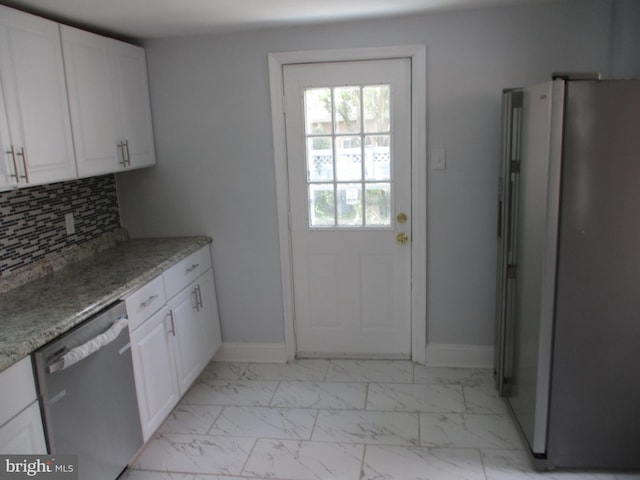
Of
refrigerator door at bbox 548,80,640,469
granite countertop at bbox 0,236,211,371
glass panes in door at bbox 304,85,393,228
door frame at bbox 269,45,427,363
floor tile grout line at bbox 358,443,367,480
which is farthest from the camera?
glass panes in door at bbox 304,85,393,228

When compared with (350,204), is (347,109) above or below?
above

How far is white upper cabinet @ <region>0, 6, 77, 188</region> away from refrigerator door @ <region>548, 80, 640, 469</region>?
2.17 meters

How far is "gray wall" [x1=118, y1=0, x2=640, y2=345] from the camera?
9.52ft

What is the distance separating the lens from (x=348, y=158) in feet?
10.5

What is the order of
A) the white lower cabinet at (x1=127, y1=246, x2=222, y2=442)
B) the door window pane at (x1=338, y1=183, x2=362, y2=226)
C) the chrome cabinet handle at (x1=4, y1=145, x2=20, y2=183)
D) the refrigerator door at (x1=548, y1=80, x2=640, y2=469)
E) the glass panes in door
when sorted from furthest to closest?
the door window pane at (x1=338, y1=183, x2=362, y2=226) < the glass panes in door < the white lower cabinet at (x1=127, y1=246, x2=222, y2=442) < the chrome cabinet handle at (x1=4, y1=145, x2=20, y2=183) < the refrigerator door at (x1=548, y1=80, x2=640, y2=469)

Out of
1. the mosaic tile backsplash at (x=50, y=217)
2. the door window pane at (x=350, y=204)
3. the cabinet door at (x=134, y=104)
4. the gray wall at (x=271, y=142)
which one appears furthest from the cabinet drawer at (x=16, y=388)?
the door window pane at (x=350, y=204)

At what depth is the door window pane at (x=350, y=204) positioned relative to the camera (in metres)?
3.23

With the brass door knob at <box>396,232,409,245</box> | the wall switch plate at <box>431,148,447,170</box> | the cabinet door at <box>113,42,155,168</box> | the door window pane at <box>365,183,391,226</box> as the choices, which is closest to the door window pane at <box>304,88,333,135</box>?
the door window pane at <box>365,183,391,226</box>

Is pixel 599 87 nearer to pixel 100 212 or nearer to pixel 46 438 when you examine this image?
pixel 46 438

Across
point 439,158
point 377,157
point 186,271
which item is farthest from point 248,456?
point 439,158

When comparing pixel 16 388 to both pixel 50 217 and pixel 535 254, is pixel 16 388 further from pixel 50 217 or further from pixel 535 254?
pixel 535 254

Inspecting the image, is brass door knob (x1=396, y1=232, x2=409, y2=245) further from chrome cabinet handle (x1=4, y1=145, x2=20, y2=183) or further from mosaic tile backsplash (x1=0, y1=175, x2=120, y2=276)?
chrome cabinet handle (x1=4, y1=145, x2=20, y2=183)

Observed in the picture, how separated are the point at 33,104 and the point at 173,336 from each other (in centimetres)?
130

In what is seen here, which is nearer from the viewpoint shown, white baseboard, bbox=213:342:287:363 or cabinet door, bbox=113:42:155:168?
cabinet door, bbox=113:42:155:168
